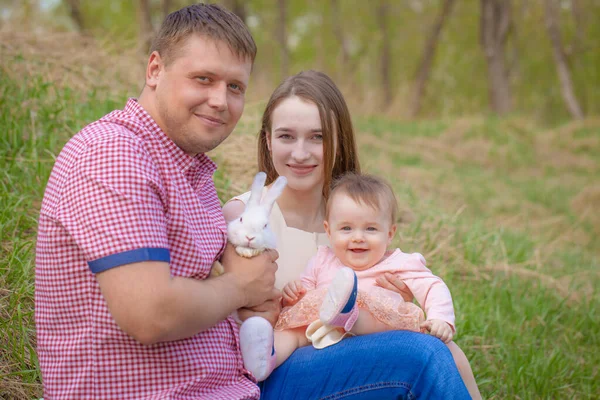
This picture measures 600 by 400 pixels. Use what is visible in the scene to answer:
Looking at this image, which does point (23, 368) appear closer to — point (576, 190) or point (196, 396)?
point (196, 396)

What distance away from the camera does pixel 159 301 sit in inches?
62.1

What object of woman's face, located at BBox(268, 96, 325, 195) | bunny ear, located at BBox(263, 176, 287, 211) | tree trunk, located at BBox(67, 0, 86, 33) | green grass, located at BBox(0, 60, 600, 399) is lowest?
green grass, located at BBox(0, 60, 600, 399)

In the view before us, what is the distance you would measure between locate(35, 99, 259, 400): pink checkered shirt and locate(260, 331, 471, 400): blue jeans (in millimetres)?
327

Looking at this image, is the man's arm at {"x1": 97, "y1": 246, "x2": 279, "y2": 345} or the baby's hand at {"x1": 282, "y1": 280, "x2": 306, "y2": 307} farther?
the baby's hand at {"x1": 282, "y1": 280, "x2": 306, "y2": 307}

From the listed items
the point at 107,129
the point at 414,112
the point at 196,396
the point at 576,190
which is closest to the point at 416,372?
the point at 196,396

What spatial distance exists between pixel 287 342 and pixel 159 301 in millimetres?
798

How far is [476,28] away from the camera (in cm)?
2559

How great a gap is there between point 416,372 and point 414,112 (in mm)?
15359

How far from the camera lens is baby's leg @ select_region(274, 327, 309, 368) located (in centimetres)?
223

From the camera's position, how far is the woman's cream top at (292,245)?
8.75 ft

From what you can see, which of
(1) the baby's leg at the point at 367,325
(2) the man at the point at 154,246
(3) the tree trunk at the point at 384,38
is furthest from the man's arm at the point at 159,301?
(3) the tree trunk at the point at 384,38

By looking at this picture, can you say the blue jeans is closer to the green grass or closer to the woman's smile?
the woman's smile

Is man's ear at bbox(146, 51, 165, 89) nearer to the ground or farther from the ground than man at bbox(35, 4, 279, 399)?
farther from the ground

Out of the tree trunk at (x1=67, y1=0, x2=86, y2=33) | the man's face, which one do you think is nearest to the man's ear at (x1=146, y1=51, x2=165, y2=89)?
the man's face
